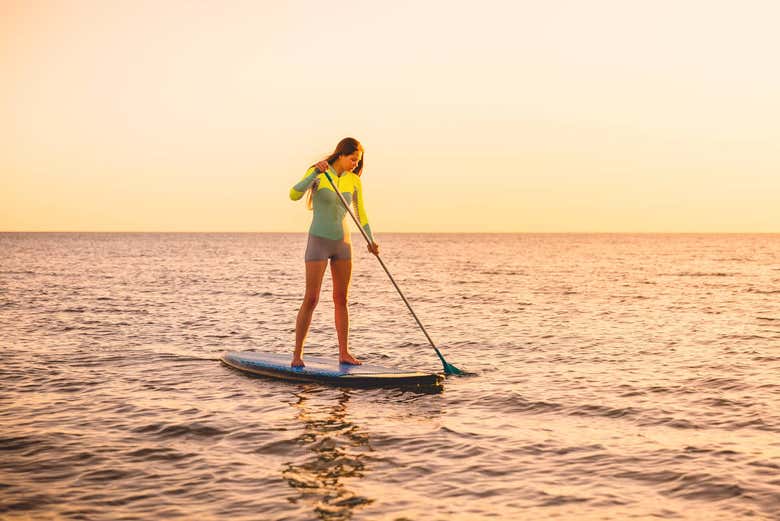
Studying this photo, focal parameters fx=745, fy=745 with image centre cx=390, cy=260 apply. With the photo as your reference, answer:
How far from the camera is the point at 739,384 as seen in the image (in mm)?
10625

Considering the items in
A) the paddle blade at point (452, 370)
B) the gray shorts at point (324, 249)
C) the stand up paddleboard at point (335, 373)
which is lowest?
the paddle blade at point (452, 370)

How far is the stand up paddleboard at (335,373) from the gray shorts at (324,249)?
154 centimetres

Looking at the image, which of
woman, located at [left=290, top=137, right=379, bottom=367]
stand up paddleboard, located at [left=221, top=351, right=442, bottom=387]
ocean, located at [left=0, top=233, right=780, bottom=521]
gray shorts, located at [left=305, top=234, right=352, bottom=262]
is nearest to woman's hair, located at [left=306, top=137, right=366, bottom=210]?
woman, located at [left=290, top=137, right=379, bottom=367]

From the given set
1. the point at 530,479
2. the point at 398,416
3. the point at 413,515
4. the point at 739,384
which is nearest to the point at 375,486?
the point at 413,515

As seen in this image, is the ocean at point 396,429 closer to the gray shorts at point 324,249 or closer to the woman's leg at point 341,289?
the woman's leg at point 341,289

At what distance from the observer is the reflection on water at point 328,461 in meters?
5.55

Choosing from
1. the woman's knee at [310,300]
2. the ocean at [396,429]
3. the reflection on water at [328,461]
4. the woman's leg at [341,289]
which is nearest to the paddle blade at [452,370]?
the ocean at [396,429]

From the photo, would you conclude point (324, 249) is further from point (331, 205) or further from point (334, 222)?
point (331, 205)

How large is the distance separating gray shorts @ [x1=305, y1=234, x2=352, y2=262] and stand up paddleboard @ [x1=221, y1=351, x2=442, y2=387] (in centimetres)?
154

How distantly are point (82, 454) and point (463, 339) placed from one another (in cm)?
1029

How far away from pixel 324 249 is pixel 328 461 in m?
3.69

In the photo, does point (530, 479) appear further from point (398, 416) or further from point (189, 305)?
point (189, 305)

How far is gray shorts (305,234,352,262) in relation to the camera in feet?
31.9

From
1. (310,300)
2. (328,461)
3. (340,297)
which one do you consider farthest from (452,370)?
(328,461)
